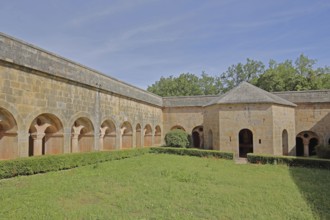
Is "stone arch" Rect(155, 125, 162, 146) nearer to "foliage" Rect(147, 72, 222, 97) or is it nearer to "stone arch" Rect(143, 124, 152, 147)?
"stone arch" Rect(143, 124, 152, 147)

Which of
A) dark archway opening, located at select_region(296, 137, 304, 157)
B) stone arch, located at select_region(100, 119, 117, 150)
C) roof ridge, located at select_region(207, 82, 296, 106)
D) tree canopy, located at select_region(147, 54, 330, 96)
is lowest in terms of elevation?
dark archway opening, located at select_region(296, 137, 304, 157)

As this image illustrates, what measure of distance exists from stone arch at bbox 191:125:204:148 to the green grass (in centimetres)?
1478

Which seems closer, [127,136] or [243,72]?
[127,136]

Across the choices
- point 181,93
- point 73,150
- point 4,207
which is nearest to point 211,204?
point 4,207

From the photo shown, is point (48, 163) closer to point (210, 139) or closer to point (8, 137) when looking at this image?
point (8, 137)

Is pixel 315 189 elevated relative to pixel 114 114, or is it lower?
lower

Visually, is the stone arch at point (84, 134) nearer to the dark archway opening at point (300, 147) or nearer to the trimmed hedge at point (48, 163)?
the trimmed hedge at point (48, 163)

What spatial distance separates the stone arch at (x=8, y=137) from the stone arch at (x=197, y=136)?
17.7 m

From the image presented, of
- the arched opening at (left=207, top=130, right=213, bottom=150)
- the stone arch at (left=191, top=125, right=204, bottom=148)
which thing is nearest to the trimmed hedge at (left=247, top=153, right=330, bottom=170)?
the arched opening at (left=207, top=130, right=213, bottom=150)

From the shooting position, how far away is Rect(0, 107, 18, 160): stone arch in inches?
326

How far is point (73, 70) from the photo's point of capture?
1166 cm

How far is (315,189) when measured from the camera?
6875 mm

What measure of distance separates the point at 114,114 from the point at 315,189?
459 inches

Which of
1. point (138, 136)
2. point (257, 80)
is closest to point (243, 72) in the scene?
point (257, 80)
